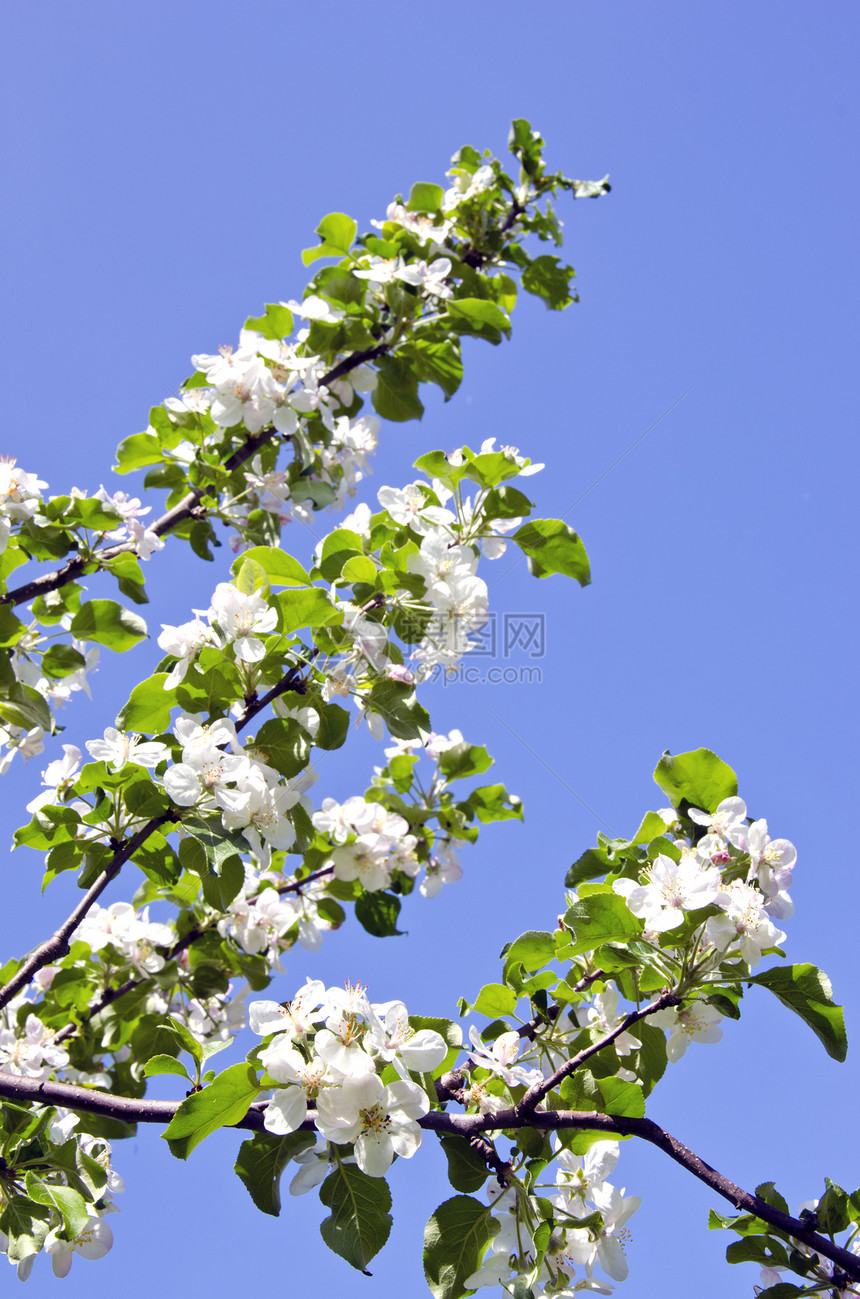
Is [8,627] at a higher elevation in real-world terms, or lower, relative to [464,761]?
lower

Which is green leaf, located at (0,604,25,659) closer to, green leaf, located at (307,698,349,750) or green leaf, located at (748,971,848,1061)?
green leaf, located at (307,698,349,750)

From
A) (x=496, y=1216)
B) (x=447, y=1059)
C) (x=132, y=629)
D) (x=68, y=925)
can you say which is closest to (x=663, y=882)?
(x=447, y=1059)

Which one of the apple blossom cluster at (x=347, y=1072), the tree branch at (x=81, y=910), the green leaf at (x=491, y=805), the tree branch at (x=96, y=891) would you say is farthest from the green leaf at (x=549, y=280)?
the apple blossom cluster at (x=347, y=1072)

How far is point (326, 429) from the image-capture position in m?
2.80

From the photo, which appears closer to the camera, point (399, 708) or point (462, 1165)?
point (462, 1165)

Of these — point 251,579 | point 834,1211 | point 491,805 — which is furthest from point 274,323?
point 834,1211

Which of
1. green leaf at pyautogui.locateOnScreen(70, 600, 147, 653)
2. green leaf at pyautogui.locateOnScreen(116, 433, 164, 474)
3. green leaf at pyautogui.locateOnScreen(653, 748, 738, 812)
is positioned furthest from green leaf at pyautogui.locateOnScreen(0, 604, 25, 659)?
green leaf at pyautogui.locateOnScreen(653, 748, 738, 812)

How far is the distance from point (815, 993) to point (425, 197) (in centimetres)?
298

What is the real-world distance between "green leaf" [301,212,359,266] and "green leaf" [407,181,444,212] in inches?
16.4

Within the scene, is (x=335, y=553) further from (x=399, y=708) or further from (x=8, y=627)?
(x=8, y=627)

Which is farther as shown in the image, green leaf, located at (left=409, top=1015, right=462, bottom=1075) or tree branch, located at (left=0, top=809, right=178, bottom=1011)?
tree branch, located at (left=0, top=809, right=178, bottom=1011)

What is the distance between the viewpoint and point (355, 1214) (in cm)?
139

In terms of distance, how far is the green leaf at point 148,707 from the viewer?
178cm

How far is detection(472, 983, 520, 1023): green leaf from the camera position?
1.69m
